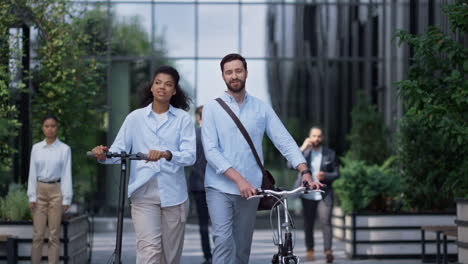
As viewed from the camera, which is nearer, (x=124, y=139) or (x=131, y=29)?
(x=124, y=139)

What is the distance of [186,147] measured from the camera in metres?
6.89

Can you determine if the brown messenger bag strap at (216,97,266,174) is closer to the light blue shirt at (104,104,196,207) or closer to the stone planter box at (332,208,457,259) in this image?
the light blue shirt at (104,104,196,207)

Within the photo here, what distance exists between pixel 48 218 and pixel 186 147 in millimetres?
4597

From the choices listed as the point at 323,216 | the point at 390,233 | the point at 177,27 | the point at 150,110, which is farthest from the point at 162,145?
the point at 177,27

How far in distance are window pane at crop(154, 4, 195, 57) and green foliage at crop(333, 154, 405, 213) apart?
35.5 ft

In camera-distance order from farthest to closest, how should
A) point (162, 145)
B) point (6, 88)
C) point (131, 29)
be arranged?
point (131, 29), point (6, 88), point (162, 145)

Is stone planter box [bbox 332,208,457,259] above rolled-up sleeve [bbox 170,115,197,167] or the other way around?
the other way around

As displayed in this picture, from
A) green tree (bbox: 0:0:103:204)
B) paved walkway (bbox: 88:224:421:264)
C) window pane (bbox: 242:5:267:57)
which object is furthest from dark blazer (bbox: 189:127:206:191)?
window pane (bbox: 242:5:267:57)

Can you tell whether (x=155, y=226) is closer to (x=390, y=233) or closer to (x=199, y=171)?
(x=199, y=171)

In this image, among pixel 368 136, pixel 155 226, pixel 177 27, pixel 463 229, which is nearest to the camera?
pixel 155 226

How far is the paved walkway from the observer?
13.8 metres

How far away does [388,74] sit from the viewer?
24.4m

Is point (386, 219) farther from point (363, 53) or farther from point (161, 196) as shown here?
point (363, 53)

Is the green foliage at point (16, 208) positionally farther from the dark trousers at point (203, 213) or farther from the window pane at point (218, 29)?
the window pane at point (218, 29)
